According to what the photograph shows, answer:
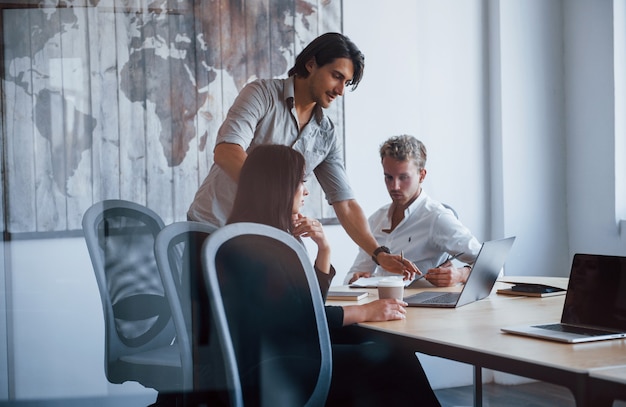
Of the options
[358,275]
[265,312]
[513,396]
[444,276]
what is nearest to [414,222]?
[358,275]

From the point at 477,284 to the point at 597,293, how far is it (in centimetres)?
51

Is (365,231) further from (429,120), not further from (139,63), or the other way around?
(139,63)

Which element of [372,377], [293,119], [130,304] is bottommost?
[372,377]

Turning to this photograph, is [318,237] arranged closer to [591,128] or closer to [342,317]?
[342,317]

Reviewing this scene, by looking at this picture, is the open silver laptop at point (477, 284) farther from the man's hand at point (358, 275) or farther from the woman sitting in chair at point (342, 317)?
the man's hand at point (358, 275)

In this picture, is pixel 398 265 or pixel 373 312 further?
pixel 398 265

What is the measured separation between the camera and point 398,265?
276 cm

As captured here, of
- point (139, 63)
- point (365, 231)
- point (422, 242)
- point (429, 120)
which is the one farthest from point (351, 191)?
point (139, 63)

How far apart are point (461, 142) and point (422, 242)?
3.28 feet

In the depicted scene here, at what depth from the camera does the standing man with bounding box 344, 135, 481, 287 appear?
298 cm

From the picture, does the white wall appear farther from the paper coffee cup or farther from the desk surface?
the paper coffee cup

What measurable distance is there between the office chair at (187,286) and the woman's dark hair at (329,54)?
2.95 feet

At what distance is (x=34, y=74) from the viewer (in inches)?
89.0

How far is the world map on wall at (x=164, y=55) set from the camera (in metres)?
2.28
